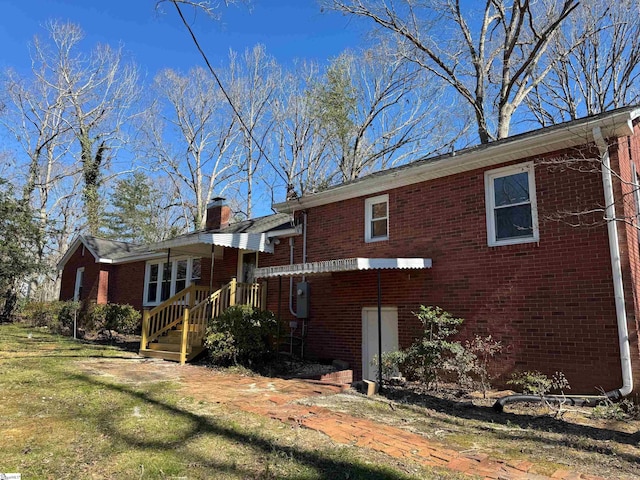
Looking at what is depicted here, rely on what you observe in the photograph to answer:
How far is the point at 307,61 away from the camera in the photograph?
26047 mm

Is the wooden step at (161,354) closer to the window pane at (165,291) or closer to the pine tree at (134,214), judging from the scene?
the window pane at (165,291)

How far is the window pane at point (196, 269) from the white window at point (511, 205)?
10.6 metres

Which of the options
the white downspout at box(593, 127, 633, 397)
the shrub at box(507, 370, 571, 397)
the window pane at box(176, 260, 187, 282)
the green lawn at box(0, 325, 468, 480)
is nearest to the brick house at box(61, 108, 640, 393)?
the white downspout at box(593, 127, 633, 397)

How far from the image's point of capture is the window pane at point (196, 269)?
15852 mm

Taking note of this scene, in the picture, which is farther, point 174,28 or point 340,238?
point 340,238

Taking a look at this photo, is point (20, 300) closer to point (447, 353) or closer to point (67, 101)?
point (67, 101)

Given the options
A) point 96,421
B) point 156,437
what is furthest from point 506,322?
point 96,421

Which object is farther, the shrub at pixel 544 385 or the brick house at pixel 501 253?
the brick house at pixel 501 253

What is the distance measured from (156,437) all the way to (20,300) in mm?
19744

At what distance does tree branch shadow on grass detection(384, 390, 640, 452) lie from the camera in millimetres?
5293

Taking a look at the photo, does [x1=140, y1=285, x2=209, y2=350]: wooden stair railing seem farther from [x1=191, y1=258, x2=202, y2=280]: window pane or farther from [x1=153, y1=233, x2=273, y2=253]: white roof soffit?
[x1=191, y1=258, x2=202, y2=280]: window pane

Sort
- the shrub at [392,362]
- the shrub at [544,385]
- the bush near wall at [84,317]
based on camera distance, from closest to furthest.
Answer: the shrub at [544,385] → the shrub at [392,362] → the bush near wall at [84,317]

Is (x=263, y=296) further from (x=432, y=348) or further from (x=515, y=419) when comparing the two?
(x=515, y=419)

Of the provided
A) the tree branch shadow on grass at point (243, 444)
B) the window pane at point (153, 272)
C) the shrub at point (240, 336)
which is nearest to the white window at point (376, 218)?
the shrub at point (240, 336)
